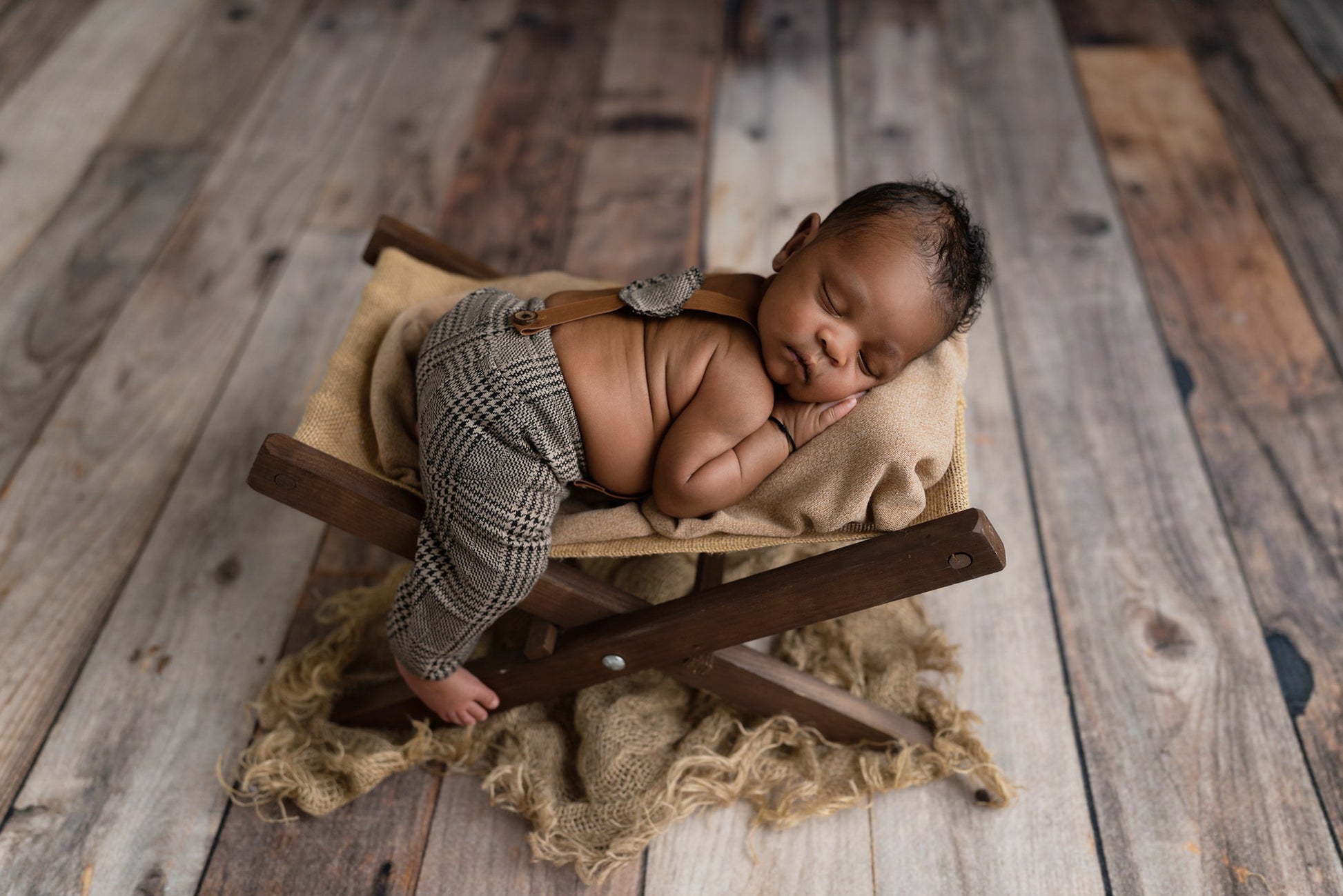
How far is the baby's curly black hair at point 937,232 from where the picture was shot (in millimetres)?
1225

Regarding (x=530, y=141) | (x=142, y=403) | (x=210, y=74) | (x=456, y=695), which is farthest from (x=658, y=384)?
(x=210, y=74)

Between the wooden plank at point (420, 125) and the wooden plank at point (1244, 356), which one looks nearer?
the wooden plank at point (1244, 356)

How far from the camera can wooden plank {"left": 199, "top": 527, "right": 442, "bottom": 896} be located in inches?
54.1

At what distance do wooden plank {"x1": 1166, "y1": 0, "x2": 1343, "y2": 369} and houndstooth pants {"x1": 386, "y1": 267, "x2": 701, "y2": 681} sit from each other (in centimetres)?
160

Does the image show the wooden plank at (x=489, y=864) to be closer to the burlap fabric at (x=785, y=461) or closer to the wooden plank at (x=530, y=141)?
the burlap fabric at (x=785, y=461)

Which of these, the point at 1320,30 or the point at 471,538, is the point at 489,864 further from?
the point at 1320,30

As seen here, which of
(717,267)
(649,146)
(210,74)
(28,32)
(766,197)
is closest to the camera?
(717,267)

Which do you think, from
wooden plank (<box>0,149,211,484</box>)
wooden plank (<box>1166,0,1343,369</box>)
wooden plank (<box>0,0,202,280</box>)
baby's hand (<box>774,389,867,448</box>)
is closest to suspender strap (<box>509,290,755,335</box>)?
baby's hand (<box>774,389,867,448</box>)

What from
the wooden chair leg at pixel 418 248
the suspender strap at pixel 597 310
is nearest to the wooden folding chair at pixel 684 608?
the wooden chair leg at pixel 418 248

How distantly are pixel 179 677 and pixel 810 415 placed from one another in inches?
39.3

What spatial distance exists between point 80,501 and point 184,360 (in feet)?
1.18

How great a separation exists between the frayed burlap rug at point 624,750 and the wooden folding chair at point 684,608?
0.04 m

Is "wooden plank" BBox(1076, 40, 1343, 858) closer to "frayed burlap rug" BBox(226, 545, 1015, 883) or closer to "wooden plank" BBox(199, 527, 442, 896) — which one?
"frayed burlap rug" BBox(226, 545, 1015, 883)

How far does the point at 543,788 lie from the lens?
143cm
